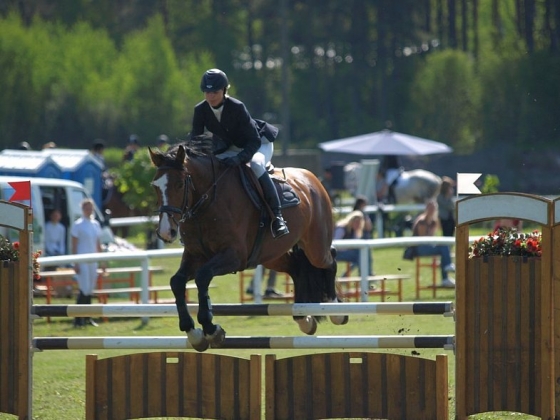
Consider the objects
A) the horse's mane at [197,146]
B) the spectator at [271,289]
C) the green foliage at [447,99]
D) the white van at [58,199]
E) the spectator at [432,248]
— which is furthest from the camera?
the green foliage at [447,99]

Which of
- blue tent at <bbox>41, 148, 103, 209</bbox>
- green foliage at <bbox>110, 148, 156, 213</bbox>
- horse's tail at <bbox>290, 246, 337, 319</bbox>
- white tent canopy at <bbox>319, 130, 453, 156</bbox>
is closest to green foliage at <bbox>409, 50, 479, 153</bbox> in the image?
white tent canopy at <bbox>319, 130, 453, 156</bbox>

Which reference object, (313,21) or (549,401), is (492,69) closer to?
(313,21)

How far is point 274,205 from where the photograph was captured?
8.01 m

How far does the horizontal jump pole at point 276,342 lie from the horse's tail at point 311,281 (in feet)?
5.28

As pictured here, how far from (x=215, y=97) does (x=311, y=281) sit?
179cm

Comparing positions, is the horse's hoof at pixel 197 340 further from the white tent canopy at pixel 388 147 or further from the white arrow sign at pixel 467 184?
the white tent canopy at pixel 388 147

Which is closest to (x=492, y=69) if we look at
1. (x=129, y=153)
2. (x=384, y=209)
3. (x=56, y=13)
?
(x=384, y=209)

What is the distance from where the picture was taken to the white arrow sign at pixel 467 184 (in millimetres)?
6906

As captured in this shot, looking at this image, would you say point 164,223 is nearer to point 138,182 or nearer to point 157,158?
point 157,158

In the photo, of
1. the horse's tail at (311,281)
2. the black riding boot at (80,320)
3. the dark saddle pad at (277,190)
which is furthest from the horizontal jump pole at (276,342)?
the black riding boot at (80,320)

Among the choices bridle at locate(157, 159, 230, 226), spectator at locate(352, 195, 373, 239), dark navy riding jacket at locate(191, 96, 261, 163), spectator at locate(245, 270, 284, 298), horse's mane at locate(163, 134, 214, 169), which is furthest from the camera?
spectator at locate(352, 195, 373, 239)

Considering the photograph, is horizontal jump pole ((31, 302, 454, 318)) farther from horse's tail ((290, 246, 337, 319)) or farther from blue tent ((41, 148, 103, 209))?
blue tent ((41, 148, 103, 209))

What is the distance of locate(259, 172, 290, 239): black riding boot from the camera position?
7969 millimetres

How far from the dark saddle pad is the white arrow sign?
5.32ft
